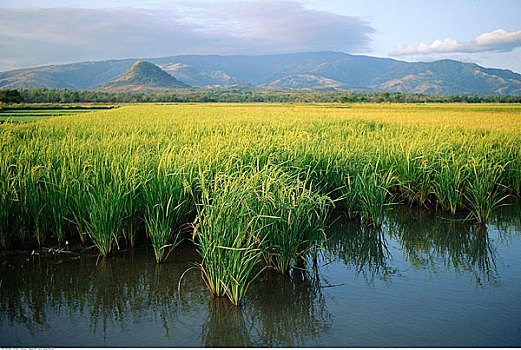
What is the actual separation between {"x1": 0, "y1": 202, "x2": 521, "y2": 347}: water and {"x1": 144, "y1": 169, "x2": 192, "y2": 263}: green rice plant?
0.87 ft

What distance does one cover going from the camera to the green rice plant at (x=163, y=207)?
4.97 meters

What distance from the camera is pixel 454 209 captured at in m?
7.13

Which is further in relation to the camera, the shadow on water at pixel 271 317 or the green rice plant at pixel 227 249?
the green rice plant at pixel 227 249

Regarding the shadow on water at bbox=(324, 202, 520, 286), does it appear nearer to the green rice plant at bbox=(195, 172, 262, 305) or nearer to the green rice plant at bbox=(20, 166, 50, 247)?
the green rice plant at bbox=(195, 172, 262, 305)

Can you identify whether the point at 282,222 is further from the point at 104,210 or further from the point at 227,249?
the point at 104,210

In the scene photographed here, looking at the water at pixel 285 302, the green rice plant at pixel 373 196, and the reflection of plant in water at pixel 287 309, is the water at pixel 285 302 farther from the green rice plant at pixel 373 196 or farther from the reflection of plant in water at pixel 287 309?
the green rice plant at pixel 373 196

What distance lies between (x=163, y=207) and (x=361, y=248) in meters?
3.03

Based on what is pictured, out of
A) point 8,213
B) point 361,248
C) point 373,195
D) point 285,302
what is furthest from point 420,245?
point 8,213

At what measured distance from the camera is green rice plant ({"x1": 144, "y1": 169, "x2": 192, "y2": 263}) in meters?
4.97

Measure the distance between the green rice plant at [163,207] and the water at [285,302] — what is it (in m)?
0.26

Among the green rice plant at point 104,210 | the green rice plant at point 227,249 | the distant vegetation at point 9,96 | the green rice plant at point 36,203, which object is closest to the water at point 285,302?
the green rice plant at point 227,249

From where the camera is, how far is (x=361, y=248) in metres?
5.67

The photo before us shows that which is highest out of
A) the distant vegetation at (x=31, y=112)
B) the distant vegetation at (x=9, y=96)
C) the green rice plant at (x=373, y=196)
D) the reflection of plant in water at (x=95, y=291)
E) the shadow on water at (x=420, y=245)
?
the distant vegetation at (x=9, y=96)

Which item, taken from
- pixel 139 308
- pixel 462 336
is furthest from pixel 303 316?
pixel 139 308
